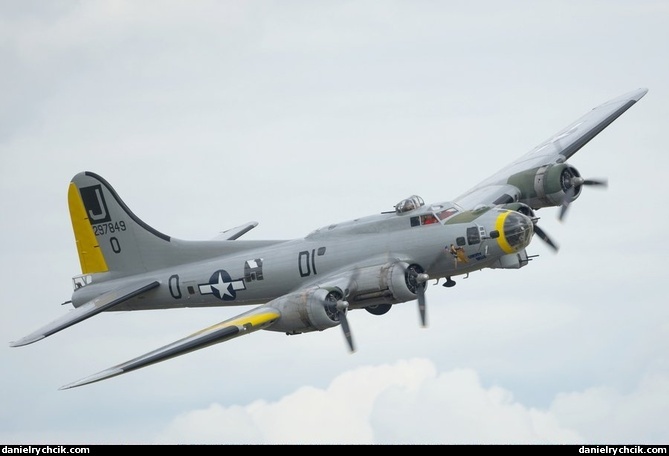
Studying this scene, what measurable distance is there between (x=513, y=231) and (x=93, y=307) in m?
15.3

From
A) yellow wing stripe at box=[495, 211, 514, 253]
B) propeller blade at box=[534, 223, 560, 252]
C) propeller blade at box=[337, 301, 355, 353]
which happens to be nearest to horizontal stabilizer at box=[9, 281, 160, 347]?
propeller blade at box=[337, 301, 355, 353]

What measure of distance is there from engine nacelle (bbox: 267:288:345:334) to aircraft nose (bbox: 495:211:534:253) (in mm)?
5552

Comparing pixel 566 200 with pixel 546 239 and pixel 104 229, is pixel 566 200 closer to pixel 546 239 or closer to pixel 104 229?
pixel 546 239

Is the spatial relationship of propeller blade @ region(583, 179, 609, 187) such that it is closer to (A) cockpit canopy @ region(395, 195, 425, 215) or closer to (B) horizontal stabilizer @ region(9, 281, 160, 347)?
(A) cockpit canopy @ region(395, 195, 425, 215)

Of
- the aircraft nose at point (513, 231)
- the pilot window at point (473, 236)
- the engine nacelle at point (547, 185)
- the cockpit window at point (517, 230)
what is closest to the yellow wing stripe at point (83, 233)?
the pilot window at point (473, 236)

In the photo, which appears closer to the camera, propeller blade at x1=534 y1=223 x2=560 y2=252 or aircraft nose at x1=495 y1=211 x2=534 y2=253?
aircraft nose at x1=495 y1=211 x2=534 y2=253

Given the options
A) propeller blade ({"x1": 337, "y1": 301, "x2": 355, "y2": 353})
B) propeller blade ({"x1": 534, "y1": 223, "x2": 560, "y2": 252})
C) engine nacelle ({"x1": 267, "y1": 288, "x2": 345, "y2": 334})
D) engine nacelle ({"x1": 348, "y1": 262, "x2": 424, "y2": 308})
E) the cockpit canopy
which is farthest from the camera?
propeller blade ({"x1": 534, "y1": 223, "x2": 560, "y2": 252})

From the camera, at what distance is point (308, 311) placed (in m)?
38.2

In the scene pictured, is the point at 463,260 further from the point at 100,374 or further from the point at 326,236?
the point at 100,374

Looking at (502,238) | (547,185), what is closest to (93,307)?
(502,238)

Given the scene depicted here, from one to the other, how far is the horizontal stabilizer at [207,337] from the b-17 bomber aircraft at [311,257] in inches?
1.7

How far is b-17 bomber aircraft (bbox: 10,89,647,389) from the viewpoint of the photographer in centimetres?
3869

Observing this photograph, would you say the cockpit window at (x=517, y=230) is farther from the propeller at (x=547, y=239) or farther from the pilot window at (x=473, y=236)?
the propeller at (x=547, y=239)
